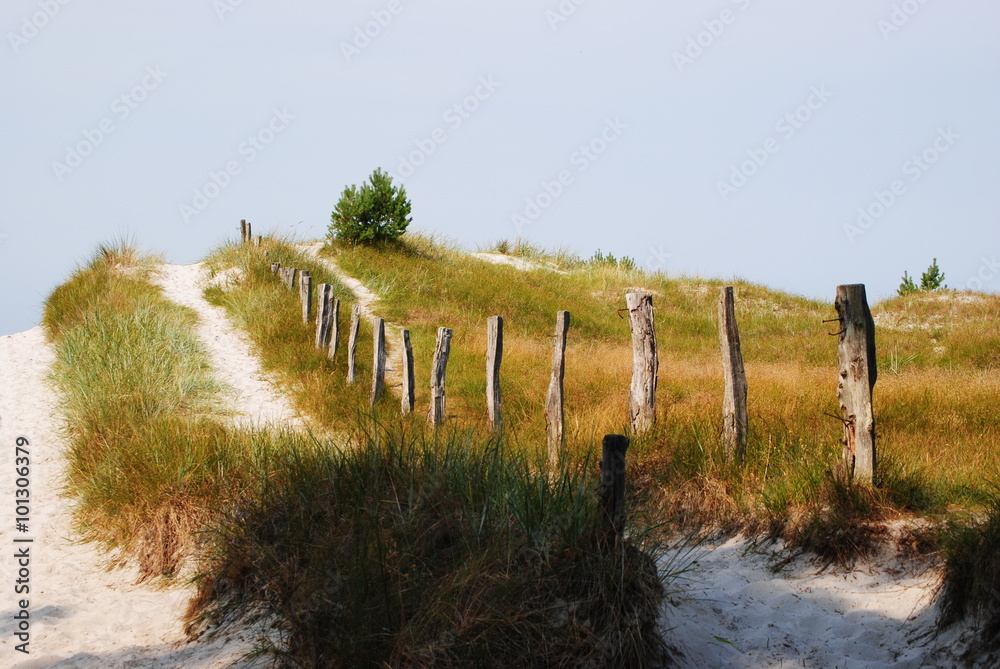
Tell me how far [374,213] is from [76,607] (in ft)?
63.0

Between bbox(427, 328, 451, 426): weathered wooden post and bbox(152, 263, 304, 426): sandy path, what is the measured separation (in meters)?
1.96

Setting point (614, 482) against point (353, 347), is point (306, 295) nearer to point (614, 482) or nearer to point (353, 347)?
point (353, 347)

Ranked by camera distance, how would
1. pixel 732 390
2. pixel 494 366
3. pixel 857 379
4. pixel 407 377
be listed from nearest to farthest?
pixel 857 379 < pixel 732 390 < pixel 494 366 < pixel 407 377

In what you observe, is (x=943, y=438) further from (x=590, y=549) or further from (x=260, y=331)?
(x=260, y=331)

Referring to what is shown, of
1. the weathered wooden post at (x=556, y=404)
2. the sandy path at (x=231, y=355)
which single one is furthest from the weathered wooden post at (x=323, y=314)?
the weathered wooden post at (x=556, y=404)

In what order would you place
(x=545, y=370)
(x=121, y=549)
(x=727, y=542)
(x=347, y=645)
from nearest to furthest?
(x=347, y=645)
(x=727, y=542)
(x=121, y=549)
(x=545, y=370)

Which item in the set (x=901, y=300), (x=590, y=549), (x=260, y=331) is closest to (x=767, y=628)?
(x=590, y=549)

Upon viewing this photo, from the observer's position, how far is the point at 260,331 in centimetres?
1576

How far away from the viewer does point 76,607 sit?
250 inches

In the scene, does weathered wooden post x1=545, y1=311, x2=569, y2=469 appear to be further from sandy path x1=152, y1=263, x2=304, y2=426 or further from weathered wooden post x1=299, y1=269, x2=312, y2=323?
weathered wooden post x1=299, y1=269, x2=312, y2=323

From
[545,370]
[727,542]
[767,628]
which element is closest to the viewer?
[767,628]

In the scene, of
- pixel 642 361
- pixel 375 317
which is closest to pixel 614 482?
pixel 642 361

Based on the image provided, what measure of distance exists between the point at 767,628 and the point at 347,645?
293 centimetres

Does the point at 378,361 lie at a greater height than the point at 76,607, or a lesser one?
greater
